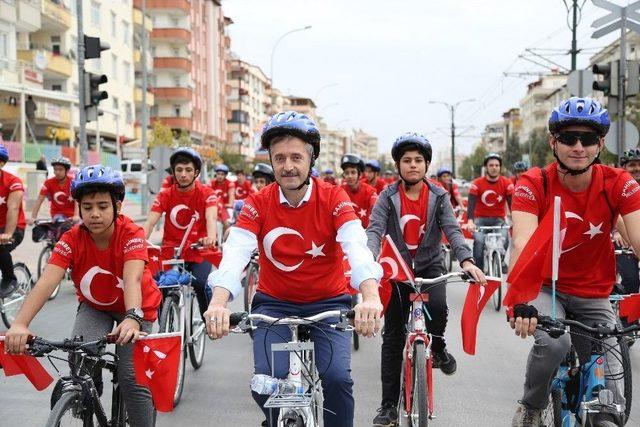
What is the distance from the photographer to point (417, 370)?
4.53 meters

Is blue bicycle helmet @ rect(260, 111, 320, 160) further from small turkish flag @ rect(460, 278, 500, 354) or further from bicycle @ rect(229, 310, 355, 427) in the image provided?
small turkish flag @ rect(460, 278, 500, 354)

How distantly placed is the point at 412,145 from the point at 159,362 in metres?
2.55

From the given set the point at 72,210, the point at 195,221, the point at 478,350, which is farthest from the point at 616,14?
the point at 72,210

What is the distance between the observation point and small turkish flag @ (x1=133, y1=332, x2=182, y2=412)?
3709mm

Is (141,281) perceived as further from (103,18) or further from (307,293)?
(103,18)

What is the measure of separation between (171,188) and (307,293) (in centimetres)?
372

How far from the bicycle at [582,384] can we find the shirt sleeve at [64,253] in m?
2.55

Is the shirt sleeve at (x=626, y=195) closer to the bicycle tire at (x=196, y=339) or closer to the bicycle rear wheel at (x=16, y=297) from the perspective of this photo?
the bicycle tire at (x=196, y=339)

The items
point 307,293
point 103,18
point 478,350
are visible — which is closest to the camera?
point 307,293

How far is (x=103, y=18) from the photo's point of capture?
50094 mm

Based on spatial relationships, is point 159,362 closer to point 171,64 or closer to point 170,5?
point 170,5

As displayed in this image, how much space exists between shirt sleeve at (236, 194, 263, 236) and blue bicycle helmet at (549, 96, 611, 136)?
161cm

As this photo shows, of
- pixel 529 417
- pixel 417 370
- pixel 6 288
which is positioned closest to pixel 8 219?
pixel 6 288

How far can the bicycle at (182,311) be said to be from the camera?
6156 millimetres
